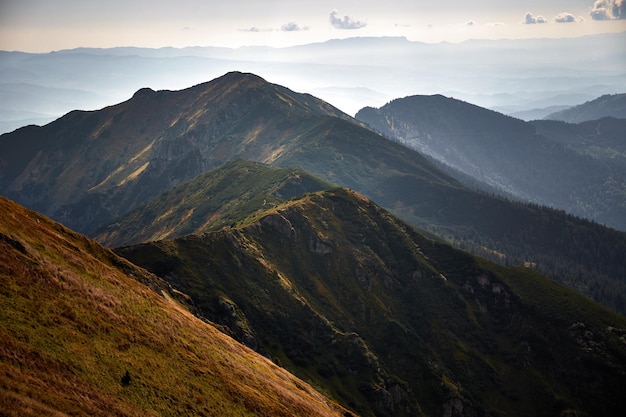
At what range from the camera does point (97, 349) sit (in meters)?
72.1

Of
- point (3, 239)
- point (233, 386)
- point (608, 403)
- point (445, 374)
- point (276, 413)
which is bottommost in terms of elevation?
point (608, 403)

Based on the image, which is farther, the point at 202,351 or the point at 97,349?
the point at 202,351

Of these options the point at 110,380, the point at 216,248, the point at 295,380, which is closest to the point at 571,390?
the point at 295,380

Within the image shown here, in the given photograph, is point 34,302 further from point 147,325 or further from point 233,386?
point 233,386

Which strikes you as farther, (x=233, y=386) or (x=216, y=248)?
(x=216, y=248)

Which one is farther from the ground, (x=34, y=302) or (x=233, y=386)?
(x=34, y=302)

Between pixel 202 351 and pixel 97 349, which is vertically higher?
pixel 97 349

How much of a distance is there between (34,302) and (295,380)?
72378mm

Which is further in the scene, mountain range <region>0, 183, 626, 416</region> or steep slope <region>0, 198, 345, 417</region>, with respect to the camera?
mountain range <region>0, 183, 626, 416</region>

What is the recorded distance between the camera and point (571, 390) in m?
192

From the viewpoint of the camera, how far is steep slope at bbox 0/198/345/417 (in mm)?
60906

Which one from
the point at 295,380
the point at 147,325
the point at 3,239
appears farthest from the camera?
the point at 295,380

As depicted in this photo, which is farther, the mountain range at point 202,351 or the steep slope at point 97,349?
the mountain range at point 202,351

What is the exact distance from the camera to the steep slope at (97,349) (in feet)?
200
